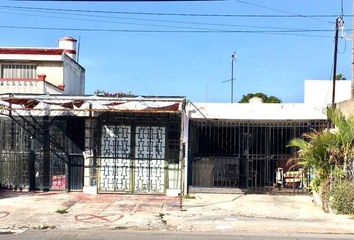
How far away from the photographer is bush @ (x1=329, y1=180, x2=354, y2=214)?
15.2m

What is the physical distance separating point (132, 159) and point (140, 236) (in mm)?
8002

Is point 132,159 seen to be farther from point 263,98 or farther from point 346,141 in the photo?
point 263,98

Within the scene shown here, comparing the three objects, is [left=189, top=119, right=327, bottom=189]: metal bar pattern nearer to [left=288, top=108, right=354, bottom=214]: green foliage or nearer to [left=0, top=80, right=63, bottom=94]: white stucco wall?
[left=288, top=108, right=354, bottom=214]: green foliage

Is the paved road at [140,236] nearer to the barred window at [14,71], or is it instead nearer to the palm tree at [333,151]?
the palm tree at [333,151]

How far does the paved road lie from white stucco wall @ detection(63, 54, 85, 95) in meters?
16.4

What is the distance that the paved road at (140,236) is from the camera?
11.7 meters

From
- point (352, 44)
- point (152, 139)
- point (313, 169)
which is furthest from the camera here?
point (352, 44)

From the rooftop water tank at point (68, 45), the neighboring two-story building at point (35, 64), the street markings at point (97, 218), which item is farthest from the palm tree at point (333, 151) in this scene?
the rooftop water tank at point (68, 45)

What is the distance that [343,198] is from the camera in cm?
1521

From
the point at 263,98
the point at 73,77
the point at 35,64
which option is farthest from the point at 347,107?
the point at 263,98

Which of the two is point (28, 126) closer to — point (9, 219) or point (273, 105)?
point (9, 219)

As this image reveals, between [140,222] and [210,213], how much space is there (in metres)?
2.37

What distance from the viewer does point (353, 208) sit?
49.9 feet

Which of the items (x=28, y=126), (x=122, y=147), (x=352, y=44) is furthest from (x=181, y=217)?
(x=352, y=44)
